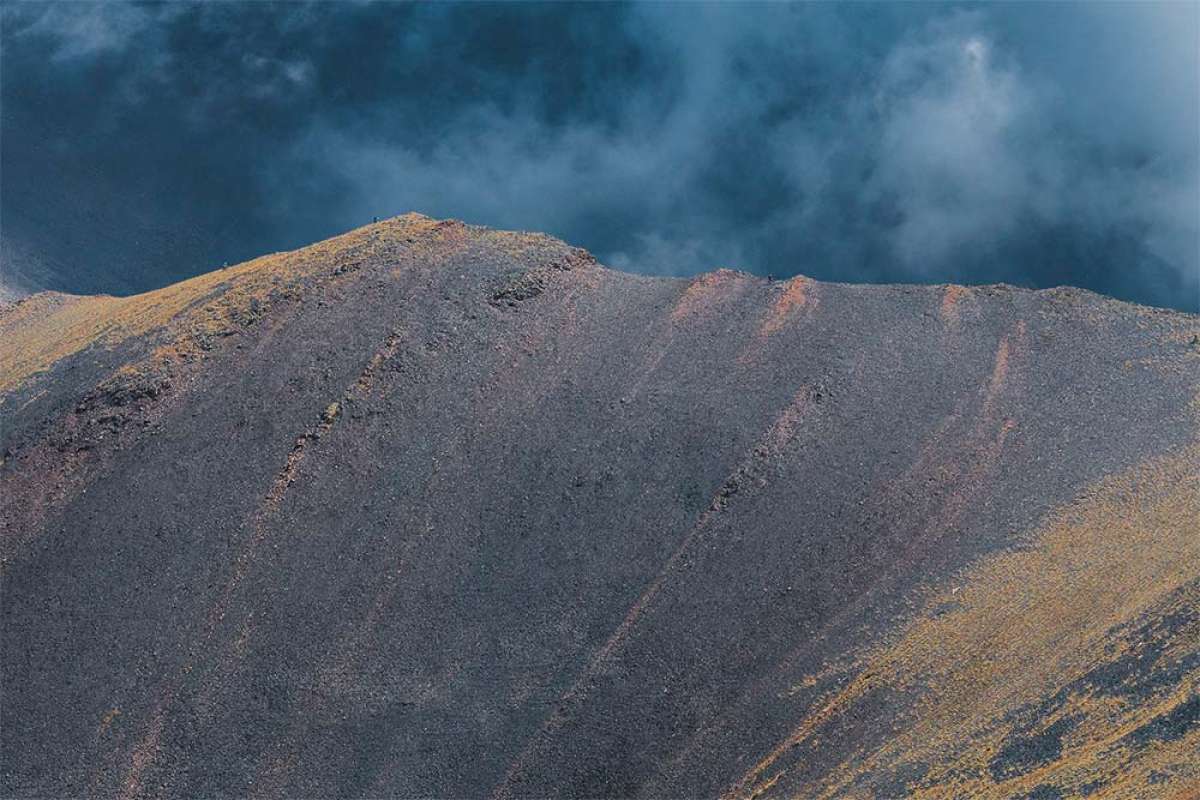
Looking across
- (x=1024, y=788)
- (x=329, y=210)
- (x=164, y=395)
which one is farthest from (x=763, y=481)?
(x=329, y=210)

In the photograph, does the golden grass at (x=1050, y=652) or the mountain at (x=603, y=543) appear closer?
the golden grass at (x=1050, y=652)

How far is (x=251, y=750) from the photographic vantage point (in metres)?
39.1

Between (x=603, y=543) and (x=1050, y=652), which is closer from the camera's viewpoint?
(x=1050, y=652)

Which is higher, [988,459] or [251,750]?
[988,459]

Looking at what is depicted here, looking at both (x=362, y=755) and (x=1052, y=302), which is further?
(x=1052, y=302)

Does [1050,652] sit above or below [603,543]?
below

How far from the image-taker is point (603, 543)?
42.7 m

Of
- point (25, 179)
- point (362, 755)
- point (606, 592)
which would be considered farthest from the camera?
point (25, 179)

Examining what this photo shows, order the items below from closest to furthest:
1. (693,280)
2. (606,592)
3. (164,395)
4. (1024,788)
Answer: (1024,788) < (606,592) < (164,395) < (693,280)

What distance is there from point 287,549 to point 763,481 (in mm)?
16078

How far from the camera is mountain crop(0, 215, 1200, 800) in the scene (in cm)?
3819

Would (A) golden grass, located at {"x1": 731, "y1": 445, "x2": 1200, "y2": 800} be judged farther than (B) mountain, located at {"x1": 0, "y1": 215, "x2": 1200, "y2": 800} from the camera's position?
No

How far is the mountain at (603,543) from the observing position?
125 ft

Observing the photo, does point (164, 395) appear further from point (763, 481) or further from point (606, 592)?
point (763, 481)
